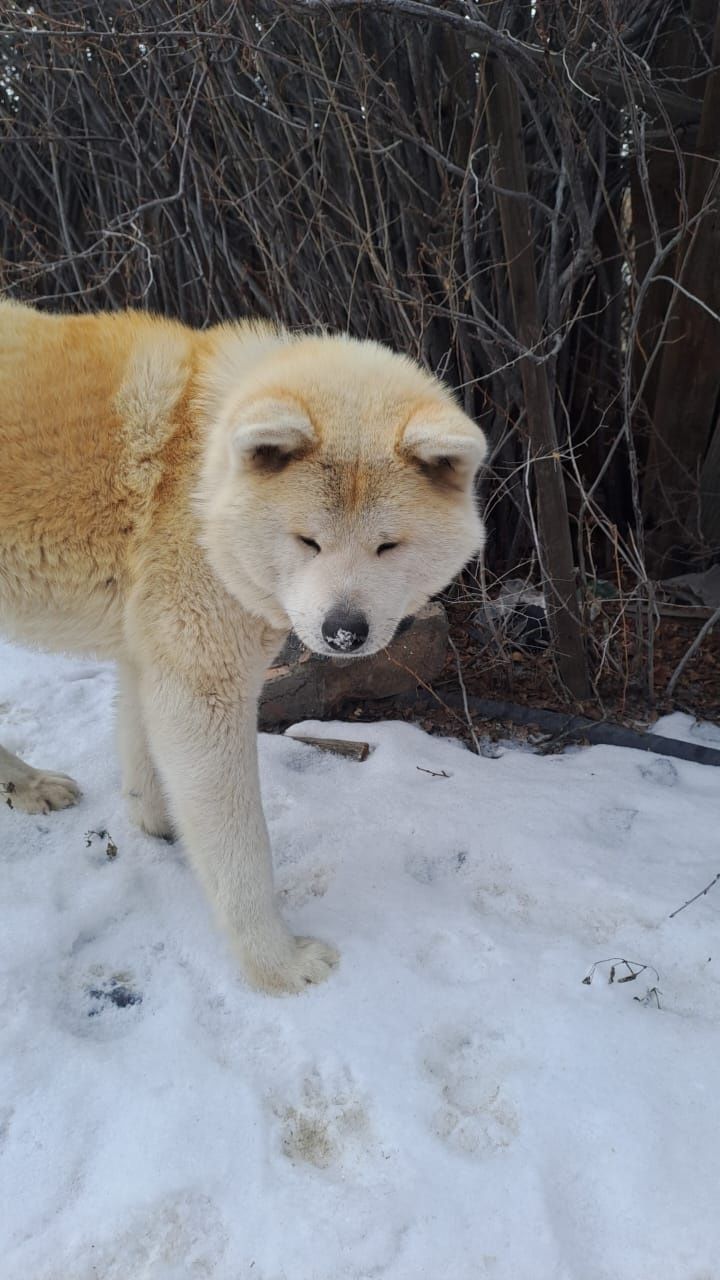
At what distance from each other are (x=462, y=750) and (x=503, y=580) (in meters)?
1.26

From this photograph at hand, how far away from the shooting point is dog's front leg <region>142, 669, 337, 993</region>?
2.33 m

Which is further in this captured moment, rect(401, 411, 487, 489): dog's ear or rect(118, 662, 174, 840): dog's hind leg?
rect(118, 662, 174, 840): dog's hind leg

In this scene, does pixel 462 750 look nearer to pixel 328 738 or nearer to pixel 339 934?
pixel 328 738

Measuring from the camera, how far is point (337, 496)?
2012 millimetres

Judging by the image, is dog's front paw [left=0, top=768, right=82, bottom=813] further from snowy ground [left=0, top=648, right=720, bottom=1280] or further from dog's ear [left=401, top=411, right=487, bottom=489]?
dog's ear [left=401, top=411, right=487, bottom=489]

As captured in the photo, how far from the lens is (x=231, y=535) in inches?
85.2

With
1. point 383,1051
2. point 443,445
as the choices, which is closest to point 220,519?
point 443,445

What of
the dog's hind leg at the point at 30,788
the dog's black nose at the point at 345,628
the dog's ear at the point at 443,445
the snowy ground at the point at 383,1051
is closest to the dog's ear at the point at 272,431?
the dog's ear at the point at 443,445

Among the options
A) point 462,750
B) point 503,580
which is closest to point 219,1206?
point 462,750

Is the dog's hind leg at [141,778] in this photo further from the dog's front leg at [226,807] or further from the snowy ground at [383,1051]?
the dog's front leg at [226,807]

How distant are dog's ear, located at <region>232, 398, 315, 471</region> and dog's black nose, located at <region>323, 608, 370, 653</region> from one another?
0.44m

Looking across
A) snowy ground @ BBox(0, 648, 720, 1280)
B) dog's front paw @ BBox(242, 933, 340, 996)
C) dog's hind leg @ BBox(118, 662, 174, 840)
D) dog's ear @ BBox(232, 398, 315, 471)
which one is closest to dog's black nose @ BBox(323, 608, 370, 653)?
dog's ear @ BBox(232, 398, 315, 471)

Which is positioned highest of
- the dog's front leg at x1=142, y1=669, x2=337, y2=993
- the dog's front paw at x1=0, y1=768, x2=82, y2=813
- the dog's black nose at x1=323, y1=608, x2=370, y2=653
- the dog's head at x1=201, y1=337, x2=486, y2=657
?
the dog's head at x1=201, y1=337, x2=486, y2=657

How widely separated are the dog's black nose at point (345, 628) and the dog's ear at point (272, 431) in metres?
0.44
